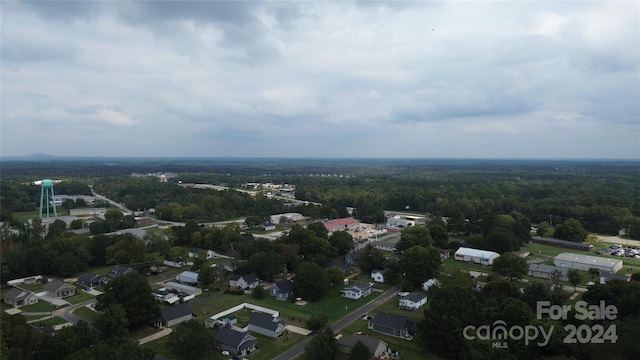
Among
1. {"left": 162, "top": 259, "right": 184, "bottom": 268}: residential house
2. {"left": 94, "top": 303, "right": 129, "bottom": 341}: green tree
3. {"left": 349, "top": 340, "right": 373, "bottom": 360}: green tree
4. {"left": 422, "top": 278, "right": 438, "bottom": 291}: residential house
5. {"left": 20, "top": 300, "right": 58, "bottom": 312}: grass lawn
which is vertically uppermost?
{"left": 94, "top": 303, "right": 129, "bottom": 341}: green tree

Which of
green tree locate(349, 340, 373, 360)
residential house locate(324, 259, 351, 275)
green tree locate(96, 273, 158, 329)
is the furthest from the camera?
residential house locate(324, 259, 351, 275)

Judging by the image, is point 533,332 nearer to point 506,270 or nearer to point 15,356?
point 506,270

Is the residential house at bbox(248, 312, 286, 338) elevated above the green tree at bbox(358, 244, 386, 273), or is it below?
below

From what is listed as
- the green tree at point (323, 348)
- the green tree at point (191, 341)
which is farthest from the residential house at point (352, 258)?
the green tree at point (191, 341)

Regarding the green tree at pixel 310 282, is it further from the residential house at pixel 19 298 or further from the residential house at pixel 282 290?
the residential house at pixel 19 298

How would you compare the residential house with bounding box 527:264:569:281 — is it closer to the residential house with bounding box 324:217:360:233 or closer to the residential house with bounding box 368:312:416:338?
the residential house with bounding box 368:312:416:338

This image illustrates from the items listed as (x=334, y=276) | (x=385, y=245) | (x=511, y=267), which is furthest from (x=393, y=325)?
(x=385, y=245)

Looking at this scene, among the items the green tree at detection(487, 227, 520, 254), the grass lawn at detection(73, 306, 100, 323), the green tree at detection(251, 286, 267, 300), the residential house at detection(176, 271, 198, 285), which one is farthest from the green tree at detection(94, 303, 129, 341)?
the green tree at detection(487, 227, 520, 254)
